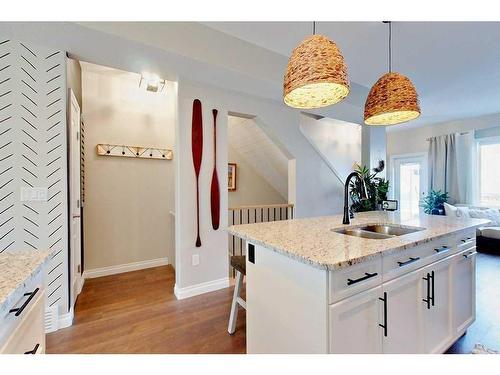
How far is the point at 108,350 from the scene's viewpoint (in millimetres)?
1772

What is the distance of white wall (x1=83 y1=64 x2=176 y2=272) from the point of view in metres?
3.25

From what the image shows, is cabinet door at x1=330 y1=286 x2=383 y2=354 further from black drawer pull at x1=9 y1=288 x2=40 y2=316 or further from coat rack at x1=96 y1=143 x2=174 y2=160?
coat rack at x1=96 y1=143 x2=174 y2=160

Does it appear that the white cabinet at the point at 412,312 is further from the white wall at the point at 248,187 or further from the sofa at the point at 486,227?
the white wall at the point at 248,187

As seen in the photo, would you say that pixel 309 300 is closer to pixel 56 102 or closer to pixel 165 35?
pixel 165 35

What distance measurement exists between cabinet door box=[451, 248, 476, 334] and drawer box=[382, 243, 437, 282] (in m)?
0.39

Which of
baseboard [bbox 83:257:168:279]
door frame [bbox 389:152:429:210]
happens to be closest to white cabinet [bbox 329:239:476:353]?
baseboard [bbox 83:257:168:279]

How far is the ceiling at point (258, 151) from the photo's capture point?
4180 mm

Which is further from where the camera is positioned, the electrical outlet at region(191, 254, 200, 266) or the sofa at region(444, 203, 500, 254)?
the sofa at region(444, 203, 500, 254)

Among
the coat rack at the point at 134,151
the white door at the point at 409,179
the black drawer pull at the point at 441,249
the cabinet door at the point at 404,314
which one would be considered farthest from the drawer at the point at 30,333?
the white door at the point at 409,179

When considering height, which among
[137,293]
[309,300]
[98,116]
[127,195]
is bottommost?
[137,293]

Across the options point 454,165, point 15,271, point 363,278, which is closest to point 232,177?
point 363,278
